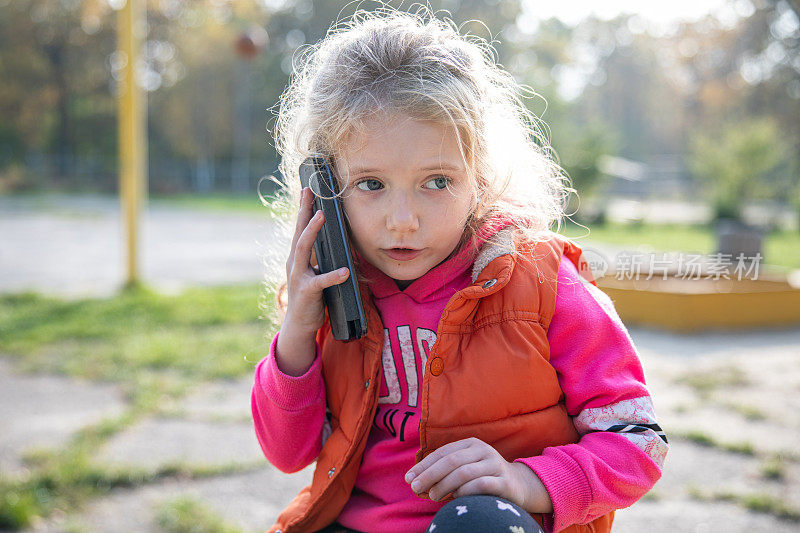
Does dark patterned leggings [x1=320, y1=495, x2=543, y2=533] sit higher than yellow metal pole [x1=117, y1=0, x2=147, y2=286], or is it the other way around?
yellow metal pole [x1=117, y1=0, x2=147, y2=286]

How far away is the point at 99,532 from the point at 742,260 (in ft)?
21.2

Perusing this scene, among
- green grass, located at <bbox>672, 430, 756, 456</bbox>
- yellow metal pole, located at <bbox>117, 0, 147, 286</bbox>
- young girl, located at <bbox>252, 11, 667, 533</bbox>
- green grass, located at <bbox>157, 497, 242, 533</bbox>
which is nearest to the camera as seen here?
young girl, located at <bbox>252, 11, 667, 533</bbox>

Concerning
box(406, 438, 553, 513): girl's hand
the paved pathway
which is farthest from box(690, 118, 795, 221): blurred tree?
box(406, 438, 553, 513): girl's hand

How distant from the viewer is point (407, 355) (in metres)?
1.43

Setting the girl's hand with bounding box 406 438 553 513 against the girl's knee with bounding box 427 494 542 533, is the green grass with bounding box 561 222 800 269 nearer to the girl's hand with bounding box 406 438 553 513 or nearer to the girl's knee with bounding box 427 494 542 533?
the girl's hand with bounding box 406 438 553 513

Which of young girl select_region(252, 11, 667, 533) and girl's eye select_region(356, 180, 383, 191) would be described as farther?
girl's eye select_region(356, 180, 383, 191)

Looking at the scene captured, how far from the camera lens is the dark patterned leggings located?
0.99m

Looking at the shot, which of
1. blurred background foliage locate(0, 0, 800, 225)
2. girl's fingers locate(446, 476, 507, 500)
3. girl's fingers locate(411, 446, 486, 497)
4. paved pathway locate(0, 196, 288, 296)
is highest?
blurred background foliage locate(0, 0, 800, 225)

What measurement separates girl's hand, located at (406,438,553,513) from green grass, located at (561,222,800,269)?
9119mm

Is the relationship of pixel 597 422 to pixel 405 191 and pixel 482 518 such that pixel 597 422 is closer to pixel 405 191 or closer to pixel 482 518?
pixel 482 518

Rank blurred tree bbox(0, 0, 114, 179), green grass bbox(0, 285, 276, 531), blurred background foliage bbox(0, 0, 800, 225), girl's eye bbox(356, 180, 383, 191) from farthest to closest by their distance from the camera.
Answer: blurred tree bbox(0, 0, 114, 179) < blurred background foliage bbox(0, 0, 800, 225) < green grass bbox(0, 285, 276, 531) < girl's eye bbox(356, 180, 383, 191)

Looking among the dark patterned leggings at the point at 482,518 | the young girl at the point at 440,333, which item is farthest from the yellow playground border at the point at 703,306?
the dark patterned leggings at the point at 482,518

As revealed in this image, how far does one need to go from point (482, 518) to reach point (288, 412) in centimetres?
57

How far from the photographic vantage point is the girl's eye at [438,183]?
1.30m
